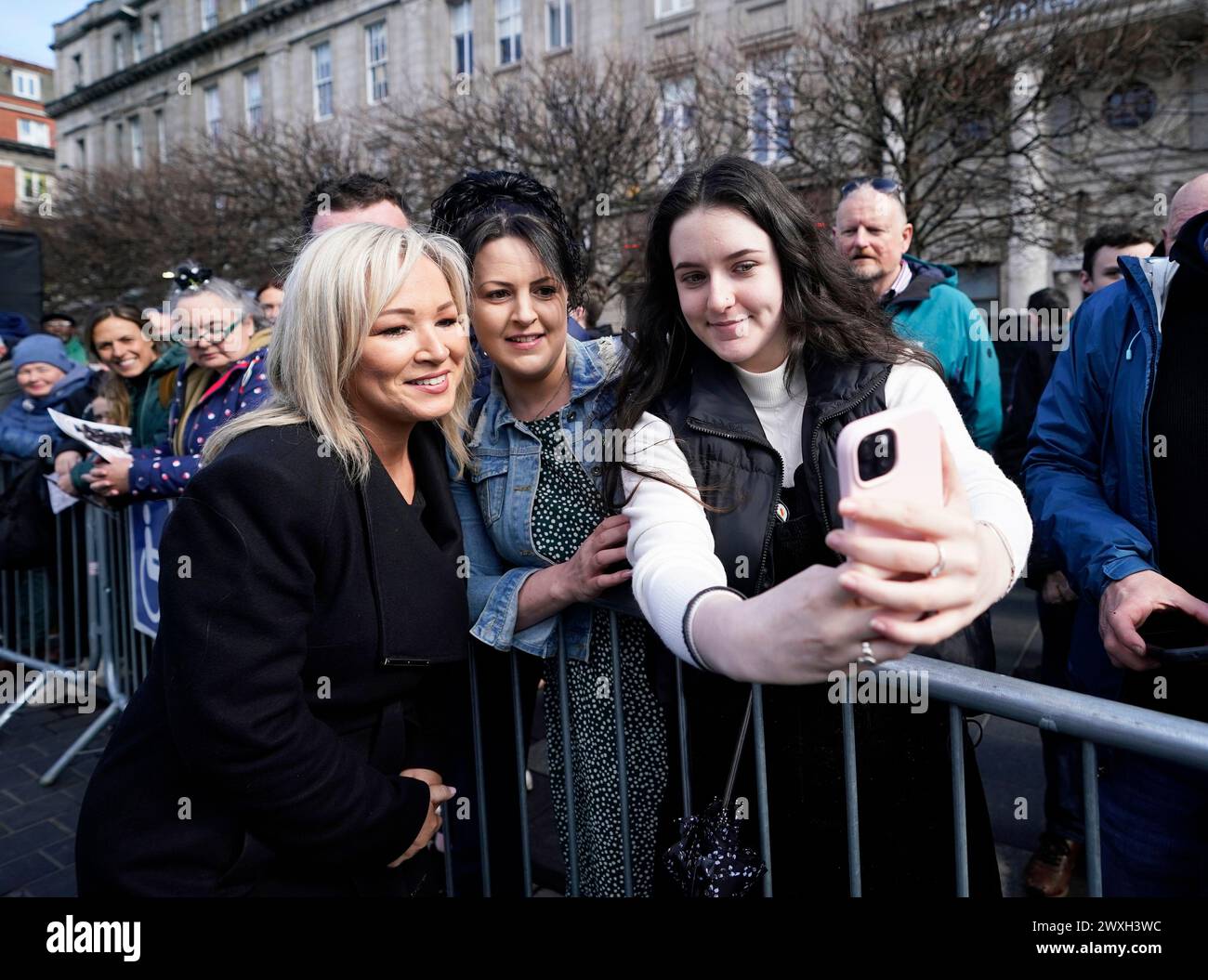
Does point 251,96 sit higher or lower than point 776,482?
higher

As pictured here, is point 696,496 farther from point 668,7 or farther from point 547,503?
point 668,7

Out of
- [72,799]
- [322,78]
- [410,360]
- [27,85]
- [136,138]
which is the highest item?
[27,85]

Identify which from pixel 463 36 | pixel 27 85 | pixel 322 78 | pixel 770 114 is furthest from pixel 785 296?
pixel 27 85

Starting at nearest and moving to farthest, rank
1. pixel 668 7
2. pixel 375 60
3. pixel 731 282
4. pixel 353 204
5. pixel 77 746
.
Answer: pixel 731 282 → pixel 353 204 → pixel 77 746 → pixel 668 7 → pixel 375 60

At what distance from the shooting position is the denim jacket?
1933 millimetres

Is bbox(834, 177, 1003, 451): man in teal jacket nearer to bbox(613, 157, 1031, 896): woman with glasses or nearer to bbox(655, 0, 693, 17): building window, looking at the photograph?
bbox(613, 157, 1031, 896): woman with glasses

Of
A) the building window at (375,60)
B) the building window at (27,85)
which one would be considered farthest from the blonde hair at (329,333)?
the building window at (27,85)

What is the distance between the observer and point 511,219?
205 cm

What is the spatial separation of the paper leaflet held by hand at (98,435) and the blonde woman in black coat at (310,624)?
2457 mm

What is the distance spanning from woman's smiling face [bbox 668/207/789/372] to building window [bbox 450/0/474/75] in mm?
24471

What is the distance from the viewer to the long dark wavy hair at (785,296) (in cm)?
165

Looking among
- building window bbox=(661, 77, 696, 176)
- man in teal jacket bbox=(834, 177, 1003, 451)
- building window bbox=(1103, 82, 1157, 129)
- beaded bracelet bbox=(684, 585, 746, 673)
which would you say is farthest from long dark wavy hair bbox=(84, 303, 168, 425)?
building window bbox=(1103, 82, 1157, 129)

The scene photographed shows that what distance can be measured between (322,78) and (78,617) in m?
28.2
